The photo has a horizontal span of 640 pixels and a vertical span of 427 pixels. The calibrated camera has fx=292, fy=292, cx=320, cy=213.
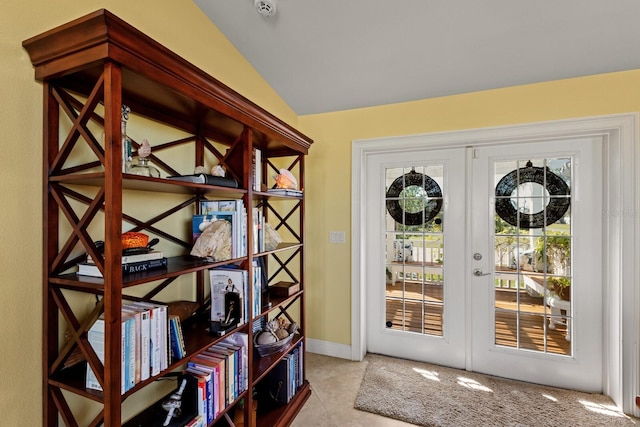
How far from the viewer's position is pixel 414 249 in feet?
8.61

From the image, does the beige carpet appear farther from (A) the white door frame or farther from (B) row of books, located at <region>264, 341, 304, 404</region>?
(B) row of books, located at <region>264, 341, 304, 404</region>

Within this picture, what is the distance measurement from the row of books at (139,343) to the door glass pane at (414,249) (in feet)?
6.68

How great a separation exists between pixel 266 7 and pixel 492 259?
2423 millimetres

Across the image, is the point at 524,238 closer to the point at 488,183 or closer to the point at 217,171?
the point at 488,183

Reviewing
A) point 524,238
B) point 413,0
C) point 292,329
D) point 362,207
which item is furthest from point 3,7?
point 524,238

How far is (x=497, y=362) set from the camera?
7.75ft

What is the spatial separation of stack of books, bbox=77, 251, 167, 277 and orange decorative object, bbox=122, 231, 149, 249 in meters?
0.04

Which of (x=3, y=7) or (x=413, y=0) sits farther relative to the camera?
(x=413, y=0)

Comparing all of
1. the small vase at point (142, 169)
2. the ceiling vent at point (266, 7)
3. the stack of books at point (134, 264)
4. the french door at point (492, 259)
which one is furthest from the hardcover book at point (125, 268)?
the french door at point (492, 259)

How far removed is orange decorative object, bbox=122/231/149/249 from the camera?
1110mm

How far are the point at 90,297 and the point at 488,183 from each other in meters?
2.69

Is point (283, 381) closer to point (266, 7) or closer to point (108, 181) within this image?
point (108, 181)

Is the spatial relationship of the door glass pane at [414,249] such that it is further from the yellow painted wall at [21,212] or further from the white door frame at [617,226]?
the yellow painted wall at [21,212]

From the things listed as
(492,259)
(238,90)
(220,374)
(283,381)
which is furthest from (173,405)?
(492,259)
